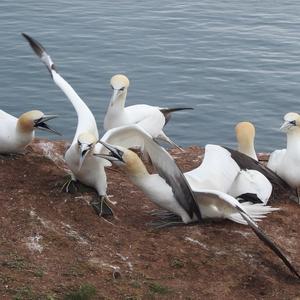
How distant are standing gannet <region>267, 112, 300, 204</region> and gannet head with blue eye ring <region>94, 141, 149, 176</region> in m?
1.96

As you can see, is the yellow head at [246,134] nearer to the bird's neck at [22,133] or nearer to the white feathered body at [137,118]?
the white feathered body at [137,118]

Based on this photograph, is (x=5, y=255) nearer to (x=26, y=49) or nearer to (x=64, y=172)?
(x=64, y=172)

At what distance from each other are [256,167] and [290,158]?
421 millimetres

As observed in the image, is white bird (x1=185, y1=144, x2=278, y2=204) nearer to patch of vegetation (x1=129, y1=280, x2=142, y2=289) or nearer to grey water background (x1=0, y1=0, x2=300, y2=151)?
patch of vegetation (x1=129, y1=280, x2=142, y2=289)

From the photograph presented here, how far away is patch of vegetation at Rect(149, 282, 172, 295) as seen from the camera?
7930 mm

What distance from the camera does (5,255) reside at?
26.8 feet

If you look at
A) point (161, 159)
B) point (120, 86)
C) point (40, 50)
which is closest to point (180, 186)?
point (161, 159)

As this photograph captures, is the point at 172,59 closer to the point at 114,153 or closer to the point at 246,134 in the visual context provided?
the point at 246,134

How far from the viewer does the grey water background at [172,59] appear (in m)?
18.0

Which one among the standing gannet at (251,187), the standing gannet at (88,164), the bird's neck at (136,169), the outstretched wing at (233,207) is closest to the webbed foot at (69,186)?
the standing gannet at (88,164)

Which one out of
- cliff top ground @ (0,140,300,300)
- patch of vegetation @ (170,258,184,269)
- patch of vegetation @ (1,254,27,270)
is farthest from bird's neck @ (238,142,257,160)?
patch of vegetation @ (1,254,27,270)

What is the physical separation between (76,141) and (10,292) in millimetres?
2240

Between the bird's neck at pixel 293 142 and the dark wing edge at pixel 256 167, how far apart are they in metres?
0.33

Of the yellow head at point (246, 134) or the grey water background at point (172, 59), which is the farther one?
the grey water background at point (172, 59)
